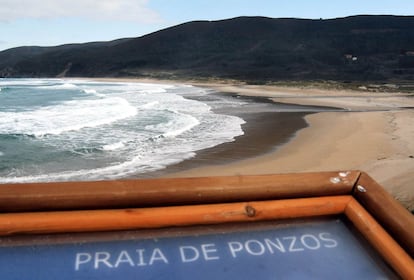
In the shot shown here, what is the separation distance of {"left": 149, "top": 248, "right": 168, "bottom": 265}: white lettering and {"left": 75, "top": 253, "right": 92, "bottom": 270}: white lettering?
205 millimetres

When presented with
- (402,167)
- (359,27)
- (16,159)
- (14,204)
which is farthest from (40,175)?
(359,27)

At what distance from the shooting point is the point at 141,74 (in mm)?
94125

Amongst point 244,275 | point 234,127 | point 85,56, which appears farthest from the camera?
point 85,56

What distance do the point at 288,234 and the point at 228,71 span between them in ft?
291

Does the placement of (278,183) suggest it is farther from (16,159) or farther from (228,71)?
(228,71)

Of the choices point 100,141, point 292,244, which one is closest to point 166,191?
point 292,244

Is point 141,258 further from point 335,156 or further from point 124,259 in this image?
point 335,156

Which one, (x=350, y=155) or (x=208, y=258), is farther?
(x=350, y=155)

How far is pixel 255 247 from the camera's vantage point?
5.40 feet

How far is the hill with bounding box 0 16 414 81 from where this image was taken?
3324 inches

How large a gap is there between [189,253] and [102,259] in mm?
293

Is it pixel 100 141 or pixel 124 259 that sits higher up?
pixel 124 259

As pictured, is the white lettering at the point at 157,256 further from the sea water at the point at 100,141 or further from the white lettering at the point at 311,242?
the sea water at the point at 100,141

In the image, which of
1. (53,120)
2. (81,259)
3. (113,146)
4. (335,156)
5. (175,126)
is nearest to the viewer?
(81,259)
